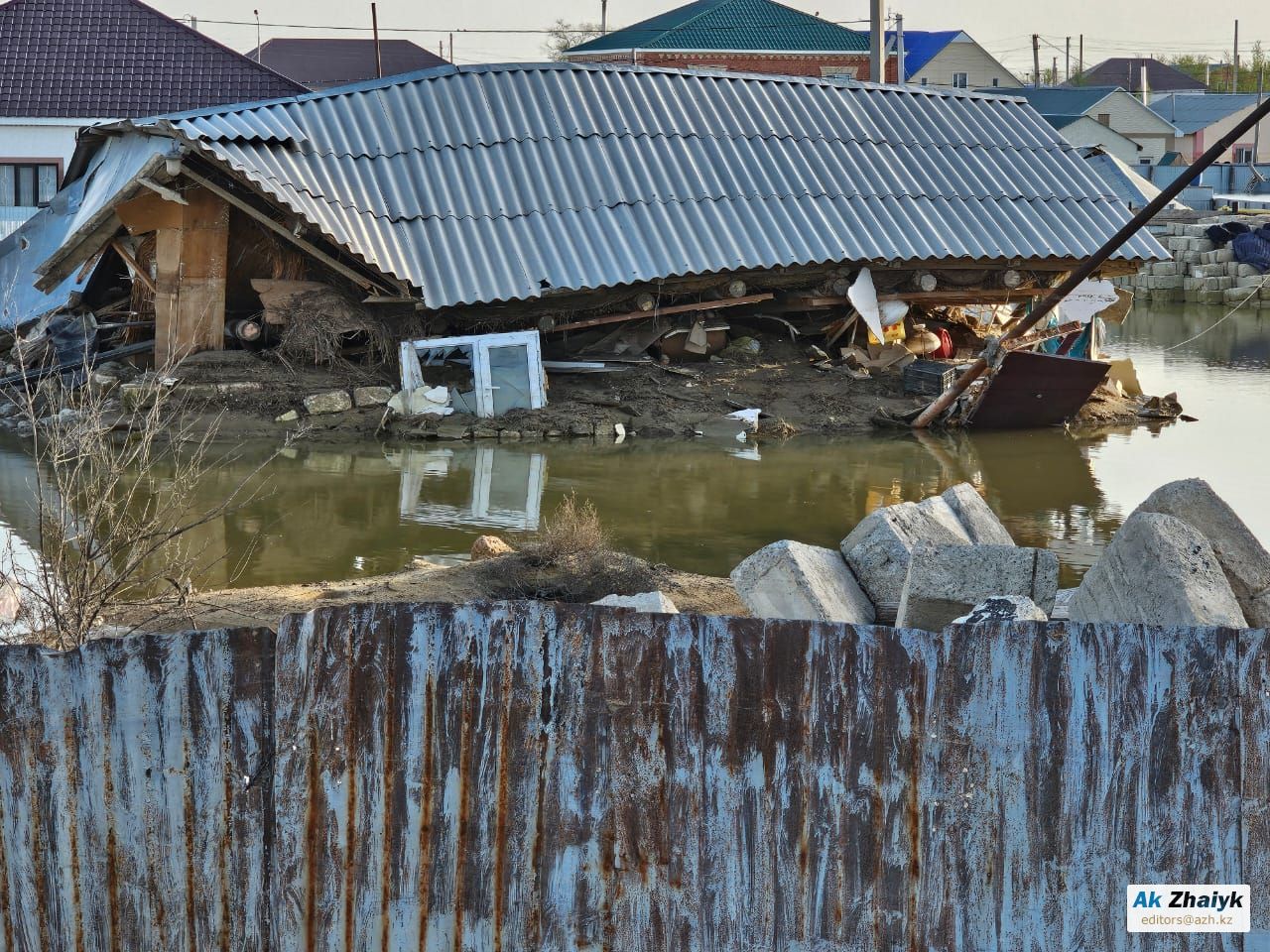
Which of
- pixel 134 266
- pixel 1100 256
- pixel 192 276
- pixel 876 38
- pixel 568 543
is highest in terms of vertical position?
pixel 876 38

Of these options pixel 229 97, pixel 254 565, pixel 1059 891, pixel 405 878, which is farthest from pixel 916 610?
pixel 229 97

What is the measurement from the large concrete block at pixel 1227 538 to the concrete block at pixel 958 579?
609 millimetres

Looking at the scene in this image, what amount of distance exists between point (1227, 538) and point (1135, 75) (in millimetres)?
83419

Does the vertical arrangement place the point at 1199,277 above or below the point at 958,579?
above

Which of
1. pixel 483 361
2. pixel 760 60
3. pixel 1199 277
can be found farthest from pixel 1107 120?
pixel 483 361

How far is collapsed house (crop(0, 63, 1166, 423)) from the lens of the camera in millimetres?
14812

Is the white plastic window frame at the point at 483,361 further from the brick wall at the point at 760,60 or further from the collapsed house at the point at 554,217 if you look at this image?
the brick wall at the point at 760,60

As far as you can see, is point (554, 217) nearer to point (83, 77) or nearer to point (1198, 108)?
point (83, 77)

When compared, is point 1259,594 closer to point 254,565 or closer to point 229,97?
point 254,565

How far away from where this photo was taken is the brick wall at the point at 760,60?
49688 mm

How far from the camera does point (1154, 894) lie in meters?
3.21

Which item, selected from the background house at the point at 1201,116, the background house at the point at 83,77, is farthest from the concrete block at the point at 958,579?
the background house at the point at 1201,116

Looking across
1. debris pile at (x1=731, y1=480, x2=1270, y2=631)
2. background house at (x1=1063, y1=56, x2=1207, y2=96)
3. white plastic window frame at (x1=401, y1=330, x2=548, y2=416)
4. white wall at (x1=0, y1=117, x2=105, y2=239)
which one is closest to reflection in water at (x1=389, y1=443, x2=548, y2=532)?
white plastic window frame at (x1=401, y1=330, x2=548, y2=416)

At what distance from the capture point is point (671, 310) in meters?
15.9
